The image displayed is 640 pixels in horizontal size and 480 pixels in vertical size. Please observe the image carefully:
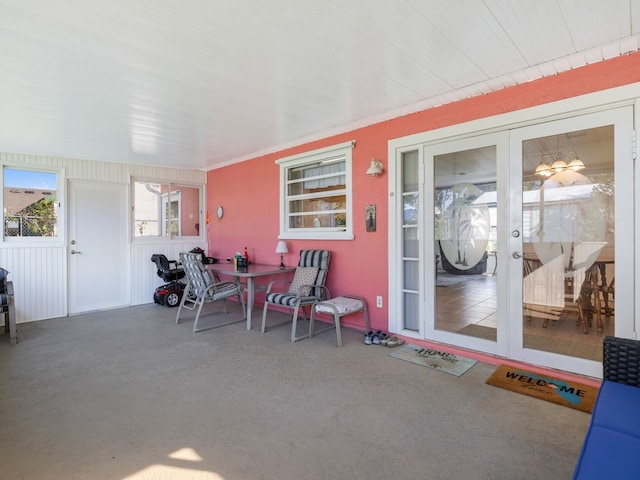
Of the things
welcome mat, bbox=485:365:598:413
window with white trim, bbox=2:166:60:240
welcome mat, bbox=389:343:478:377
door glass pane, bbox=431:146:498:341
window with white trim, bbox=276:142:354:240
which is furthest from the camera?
window with white trim, bbox=2:166:60:240

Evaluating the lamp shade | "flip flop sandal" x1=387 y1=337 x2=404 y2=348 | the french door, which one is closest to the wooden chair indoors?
the lamp shade

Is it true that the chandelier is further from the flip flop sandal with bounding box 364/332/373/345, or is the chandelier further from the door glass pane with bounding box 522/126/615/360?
the flip flop sandal with bounding box 364/332/373/345

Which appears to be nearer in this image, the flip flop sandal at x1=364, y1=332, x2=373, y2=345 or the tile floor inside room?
the tile floor inside room

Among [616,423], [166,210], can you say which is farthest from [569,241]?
[166,210]

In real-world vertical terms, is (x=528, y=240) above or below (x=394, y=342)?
above

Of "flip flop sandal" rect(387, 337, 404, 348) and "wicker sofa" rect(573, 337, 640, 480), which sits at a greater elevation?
"wicker sofa" rect(573, 337, 640, 480)

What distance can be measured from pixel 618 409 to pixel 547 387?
128 cm

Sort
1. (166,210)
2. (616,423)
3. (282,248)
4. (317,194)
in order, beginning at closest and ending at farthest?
(616,423) < (317,194) < (282,248) < (166,210)

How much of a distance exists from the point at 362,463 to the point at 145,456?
1179 millimetres

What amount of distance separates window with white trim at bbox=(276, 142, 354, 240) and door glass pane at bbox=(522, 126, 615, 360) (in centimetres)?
195

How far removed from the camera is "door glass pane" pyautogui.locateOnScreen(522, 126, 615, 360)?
2570mm

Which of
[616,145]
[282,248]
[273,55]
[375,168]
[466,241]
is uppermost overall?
[273,55]

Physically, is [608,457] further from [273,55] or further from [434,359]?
[273,55]

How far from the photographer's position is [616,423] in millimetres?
1315
